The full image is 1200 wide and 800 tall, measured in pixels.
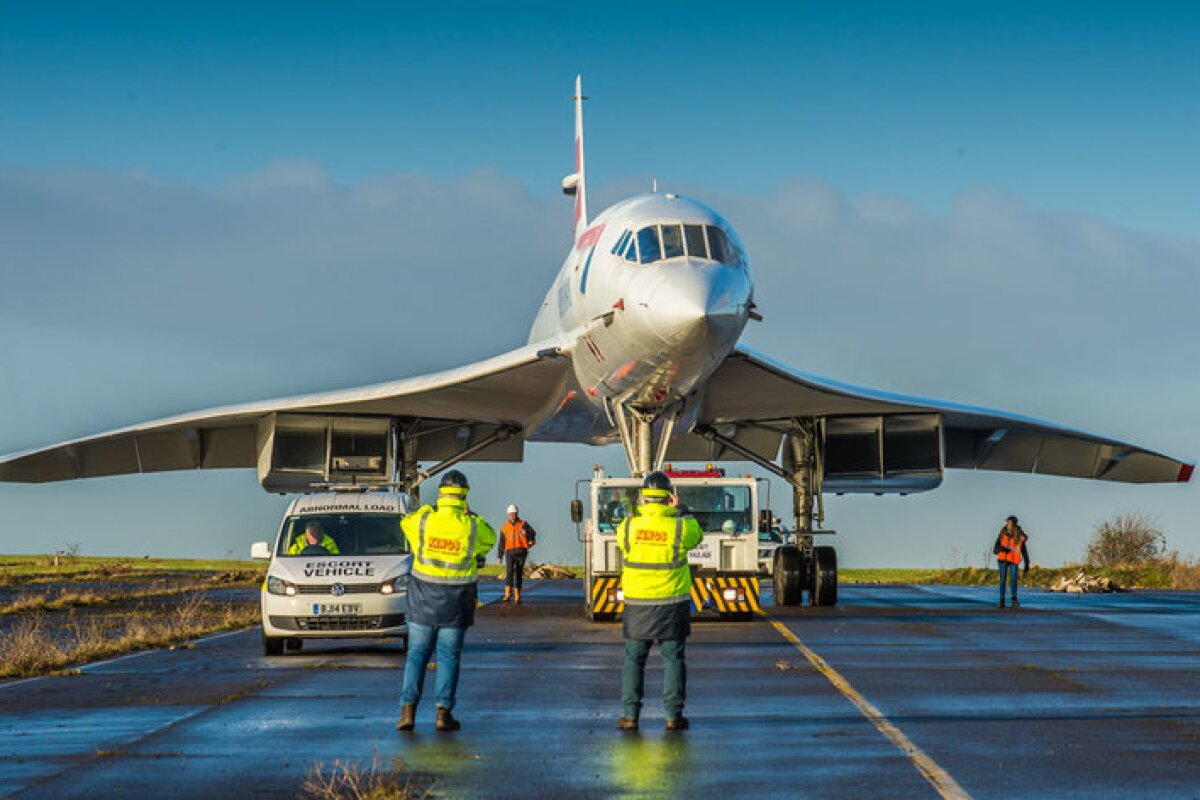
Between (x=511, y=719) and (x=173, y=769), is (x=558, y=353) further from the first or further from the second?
(x=173, y=769)

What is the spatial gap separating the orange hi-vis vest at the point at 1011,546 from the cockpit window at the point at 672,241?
10.3 meters

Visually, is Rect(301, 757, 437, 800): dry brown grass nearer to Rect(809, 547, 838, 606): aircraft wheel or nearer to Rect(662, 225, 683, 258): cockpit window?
Rect(662, 225, 683, 258): cockpit window

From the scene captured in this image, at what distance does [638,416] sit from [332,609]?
7480mm

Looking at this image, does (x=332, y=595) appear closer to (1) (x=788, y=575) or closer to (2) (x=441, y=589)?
(2) (x=441, y=589)

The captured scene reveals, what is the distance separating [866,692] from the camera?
12.1 meters

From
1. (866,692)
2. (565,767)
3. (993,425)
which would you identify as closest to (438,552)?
(565,767)

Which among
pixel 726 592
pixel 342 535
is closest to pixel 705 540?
pixel 726 592

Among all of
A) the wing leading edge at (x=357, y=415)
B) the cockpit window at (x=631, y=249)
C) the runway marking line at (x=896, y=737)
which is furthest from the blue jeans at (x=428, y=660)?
the wing leading edge at (x=357, y=415)

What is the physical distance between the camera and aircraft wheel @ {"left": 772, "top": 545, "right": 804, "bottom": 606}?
2610 cm

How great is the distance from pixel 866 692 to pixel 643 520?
2.52 m

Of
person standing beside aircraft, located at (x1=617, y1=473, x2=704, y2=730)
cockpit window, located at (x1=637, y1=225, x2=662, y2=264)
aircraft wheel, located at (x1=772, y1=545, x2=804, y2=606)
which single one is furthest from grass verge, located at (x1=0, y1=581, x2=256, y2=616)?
person standing beside aircraft, located at (x1=617, y1=473, x2=704, y2=730)

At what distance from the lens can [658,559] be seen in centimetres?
1059

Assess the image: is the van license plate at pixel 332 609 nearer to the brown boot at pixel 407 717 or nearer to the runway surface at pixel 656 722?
the runway surface at pixel 656 722

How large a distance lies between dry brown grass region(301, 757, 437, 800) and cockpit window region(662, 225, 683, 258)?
11.7 metres
